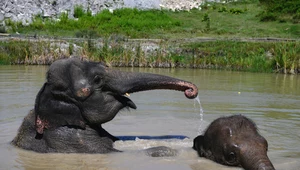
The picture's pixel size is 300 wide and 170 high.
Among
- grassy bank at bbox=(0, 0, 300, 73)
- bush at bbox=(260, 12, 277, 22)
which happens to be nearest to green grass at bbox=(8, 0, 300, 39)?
grassy bank at bbox=(0, 0, 300, 73)

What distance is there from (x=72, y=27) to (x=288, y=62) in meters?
21.8

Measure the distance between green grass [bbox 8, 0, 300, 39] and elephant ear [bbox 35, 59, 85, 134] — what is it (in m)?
28.5

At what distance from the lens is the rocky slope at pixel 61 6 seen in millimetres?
48125

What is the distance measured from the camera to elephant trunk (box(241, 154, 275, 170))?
21.6ft

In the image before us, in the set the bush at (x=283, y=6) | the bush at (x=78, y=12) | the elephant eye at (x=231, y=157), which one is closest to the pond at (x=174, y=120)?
the elephant eye at (x=231, y=157)

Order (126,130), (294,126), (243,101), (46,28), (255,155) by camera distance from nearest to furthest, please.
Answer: (255,155), (126,130), (294,126), (243,101), (46,28)

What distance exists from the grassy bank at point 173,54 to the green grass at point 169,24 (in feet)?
20.6

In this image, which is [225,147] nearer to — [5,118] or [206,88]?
[5,118]

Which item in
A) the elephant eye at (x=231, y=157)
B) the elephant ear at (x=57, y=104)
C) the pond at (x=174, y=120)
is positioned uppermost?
the elephant ear at (x=57, y=104)

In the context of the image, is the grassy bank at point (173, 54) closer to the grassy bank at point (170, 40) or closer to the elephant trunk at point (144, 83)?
the grassy bank at point (170, 40)

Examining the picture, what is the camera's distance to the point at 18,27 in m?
43.5

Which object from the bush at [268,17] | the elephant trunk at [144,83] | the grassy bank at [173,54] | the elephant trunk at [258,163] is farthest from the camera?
the bush at [268,17]

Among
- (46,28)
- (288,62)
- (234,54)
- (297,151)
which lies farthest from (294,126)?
(46,28)

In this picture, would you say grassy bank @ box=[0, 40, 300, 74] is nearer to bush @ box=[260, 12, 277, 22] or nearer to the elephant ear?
bush @ box=[260, 12, 277, 22]
